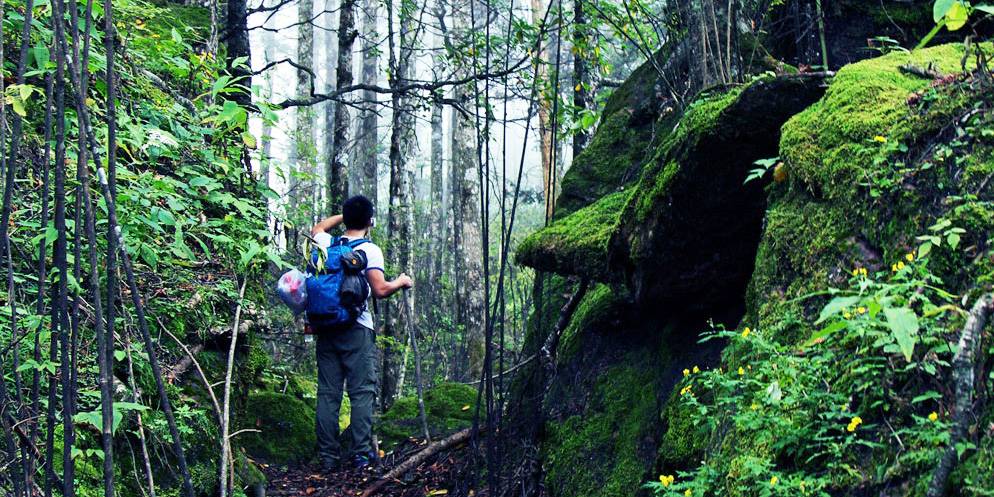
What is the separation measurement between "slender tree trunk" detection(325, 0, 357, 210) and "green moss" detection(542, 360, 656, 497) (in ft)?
18.8

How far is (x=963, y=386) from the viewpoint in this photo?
63.5 inches

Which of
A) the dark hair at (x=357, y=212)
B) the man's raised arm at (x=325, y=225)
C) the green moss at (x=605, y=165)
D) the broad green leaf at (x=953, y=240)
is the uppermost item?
the green moss at (x=605, y=165)

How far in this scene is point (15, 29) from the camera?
2.87 metres

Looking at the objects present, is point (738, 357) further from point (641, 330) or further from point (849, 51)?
point (849, 51)

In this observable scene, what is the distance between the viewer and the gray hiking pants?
584cm

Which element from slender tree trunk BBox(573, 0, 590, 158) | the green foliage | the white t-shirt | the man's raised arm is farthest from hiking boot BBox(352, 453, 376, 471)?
the green foliage

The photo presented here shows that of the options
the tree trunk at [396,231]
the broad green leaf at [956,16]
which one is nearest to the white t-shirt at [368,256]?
the tree trunk at [396,231]

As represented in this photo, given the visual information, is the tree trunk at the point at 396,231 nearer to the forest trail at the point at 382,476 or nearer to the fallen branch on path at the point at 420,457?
the forest trail at the point at 382,476

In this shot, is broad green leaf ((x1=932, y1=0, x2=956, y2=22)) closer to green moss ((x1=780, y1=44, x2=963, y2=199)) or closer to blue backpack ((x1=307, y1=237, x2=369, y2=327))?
green moss ((x1=780, y1=44, x2=963, y2=199))

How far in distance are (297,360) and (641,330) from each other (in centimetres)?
1018

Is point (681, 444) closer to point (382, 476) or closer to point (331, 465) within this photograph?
point (382, 476)

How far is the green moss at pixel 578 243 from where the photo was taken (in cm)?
444

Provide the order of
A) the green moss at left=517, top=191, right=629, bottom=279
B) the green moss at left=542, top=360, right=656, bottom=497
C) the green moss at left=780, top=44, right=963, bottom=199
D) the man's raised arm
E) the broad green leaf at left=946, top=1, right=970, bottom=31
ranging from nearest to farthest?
the broad green leaf at left=946, top=1, right=970, bottom=31
the green moss at left=780, top=44, right=963, bottom=199
the green moss at left=542, top=360, right=656, bottom=497
the green moss at left=517, top=191, right=629, bottom=279
the man's raised arm

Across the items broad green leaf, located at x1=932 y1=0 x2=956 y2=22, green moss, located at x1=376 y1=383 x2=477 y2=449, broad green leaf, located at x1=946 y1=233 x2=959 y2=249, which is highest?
broad green leaf, located at x1=932 y1=0 x2=956 y2=22
